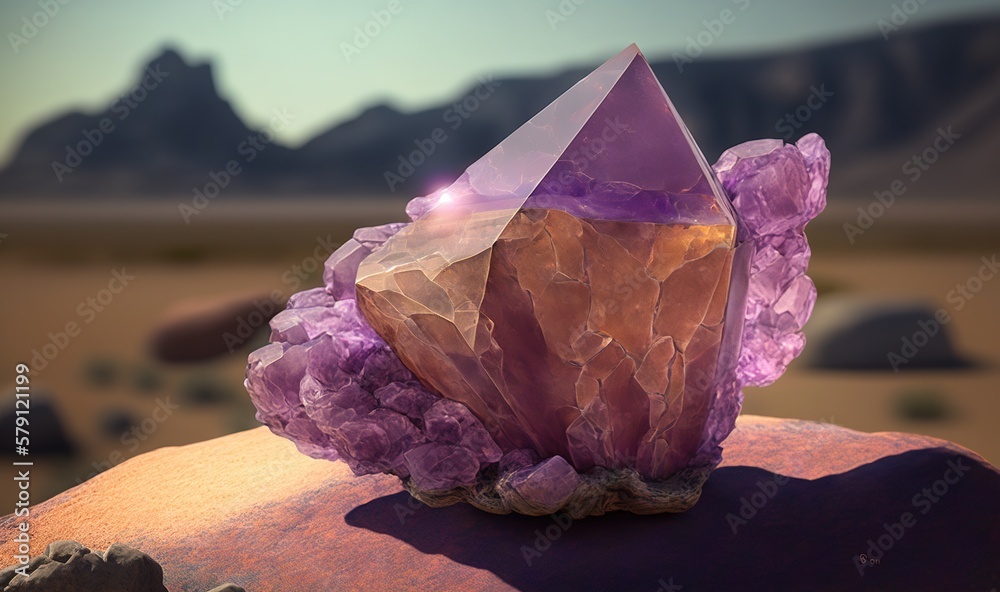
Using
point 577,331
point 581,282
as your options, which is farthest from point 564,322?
point 581,282

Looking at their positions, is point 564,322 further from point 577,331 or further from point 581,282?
point 581,282

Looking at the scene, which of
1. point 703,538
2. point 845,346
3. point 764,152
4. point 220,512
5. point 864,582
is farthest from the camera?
point 845,346

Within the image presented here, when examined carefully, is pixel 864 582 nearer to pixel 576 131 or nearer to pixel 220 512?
pixel 576 131

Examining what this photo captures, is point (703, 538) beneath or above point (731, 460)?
above

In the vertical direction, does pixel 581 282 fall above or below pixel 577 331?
above

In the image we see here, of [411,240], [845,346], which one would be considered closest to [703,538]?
[411,240]
